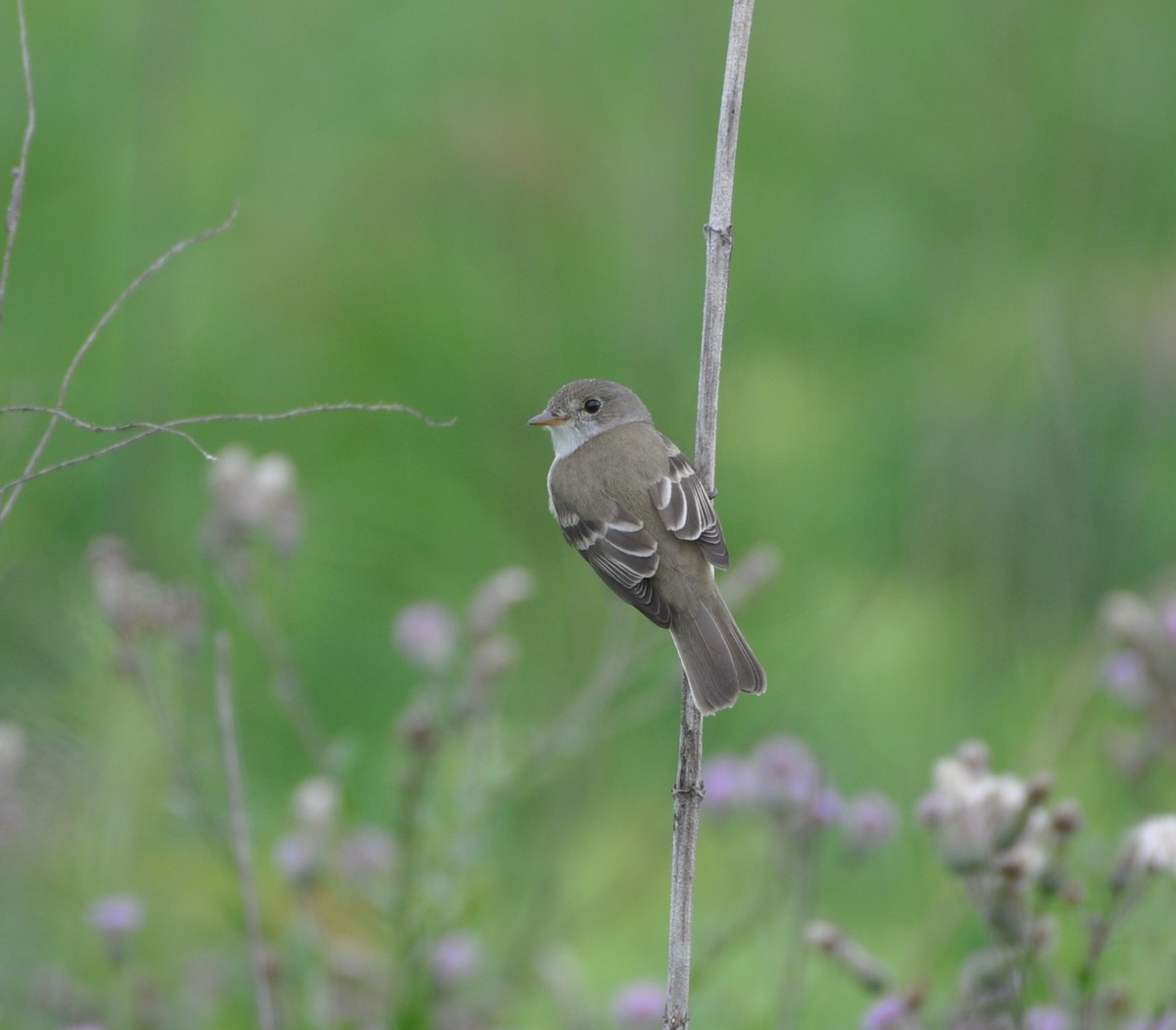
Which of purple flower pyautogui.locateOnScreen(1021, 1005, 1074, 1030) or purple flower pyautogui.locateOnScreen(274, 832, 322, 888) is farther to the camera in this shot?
purple flower pyautogui.locateOnScreen(274, 832, 322, 888)

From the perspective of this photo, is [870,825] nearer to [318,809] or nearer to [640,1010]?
[640,1010]

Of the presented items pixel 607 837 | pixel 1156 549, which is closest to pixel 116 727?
pixel 607 837

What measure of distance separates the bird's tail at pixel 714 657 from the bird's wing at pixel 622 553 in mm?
49

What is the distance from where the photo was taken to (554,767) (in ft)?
8.87

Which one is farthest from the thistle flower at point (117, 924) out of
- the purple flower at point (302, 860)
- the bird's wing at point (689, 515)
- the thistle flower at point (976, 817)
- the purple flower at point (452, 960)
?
the thistle flower at point (976, 817)

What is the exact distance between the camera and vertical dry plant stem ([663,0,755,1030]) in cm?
158

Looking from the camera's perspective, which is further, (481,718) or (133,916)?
(481,718)

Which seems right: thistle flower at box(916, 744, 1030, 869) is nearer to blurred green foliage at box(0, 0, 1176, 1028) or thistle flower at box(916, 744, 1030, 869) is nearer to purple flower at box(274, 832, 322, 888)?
blurred green foliage at box(0, 0, 1176, 1028)

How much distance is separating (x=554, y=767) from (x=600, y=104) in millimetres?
3302

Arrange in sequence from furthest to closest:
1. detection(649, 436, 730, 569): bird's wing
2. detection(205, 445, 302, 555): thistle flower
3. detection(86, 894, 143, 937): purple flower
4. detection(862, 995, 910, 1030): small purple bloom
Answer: detection(205, 445, 302, 555): thistle flower, detection(649, 436, 730, 569): bird's wing, detection(86, 894, 143, 937): purple flower, detection(862, 995, 910, 1030): small purple bloom

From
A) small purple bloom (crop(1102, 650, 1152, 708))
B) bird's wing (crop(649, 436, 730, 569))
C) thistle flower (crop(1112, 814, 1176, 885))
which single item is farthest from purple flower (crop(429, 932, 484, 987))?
small purple bloom (crop(1102, 650, 1152, 708))

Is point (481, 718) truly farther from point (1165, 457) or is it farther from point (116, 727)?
point (1165, 457)

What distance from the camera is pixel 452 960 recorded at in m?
2.21

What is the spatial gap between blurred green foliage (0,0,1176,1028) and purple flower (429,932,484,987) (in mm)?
269
